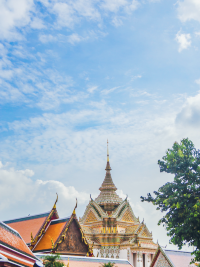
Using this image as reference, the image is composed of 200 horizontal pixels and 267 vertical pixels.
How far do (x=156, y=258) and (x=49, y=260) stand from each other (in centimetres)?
665

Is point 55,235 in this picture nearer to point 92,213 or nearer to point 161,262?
point 161,262

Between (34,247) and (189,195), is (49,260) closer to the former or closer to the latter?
(34,247)

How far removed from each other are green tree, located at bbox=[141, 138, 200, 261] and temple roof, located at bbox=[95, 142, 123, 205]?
2209cm

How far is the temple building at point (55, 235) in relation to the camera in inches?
632

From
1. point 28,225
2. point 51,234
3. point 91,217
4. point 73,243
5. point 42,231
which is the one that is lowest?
point 73,243

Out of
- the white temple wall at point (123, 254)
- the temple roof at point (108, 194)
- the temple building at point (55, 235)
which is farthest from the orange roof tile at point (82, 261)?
the temple roof at point (108, 194)

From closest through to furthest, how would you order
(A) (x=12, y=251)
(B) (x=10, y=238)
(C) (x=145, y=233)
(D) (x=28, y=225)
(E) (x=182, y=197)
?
(A) (x=12, y=251), (B) (x=10, y=238), (E) (x=182, y=197), (D) (x=28, y=225), (C) (x=145, y=233)

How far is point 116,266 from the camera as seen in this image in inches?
619

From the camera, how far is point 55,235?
16.5 meters

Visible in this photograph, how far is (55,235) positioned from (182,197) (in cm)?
651

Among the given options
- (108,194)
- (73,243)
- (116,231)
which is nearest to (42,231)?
(73,243)

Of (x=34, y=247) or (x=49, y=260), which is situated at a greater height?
(x=34, y=247)

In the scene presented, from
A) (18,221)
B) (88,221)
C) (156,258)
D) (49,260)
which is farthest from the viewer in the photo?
(88,221)

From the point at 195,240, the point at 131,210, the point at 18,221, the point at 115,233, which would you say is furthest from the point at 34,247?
the point at 131,210
